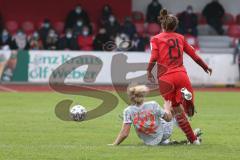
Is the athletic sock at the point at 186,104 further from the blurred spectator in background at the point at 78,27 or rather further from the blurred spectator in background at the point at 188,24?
the blurred spectator in background at the point at 188,24

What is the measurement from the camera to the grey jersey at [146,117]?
11.5m

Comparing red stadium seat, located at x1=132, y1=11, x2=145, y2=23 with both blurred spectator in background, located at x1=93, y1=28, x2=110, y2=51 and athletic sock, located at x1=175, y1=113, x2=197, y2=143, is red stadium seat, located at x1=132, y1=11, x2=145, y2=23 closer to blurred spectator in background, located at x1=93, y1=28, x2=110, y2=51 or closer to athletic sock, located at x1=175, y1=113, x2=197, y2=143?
blurred spectator in background, located at x1=93, y1=28, x2=110, y2=51

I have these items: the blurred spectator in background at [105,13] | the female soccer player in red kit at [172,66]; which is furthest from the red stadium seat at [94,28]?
the female soccer player in red kit at [172,66]

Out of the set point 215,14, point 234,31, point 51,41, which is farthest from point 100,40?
point 234,31

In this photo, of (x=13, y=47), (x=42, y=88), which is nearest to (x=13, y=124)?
(x=42, y=88)

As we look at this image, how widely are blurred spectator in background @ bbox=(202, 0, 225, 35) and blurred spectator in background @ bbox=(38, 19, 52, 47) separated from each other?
6.85 meters

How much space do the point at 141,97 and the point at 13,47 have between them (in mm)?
19243

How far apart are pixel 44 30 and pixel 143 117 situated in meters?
20.2

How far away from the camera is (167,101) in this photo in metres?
11.9

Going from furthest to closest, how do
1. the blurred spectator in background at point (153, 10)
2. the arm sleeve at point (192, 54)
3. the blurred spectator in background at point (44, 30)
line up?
1. the blurred spectator in background at point (153, 10)
2. the blurred spectator in background at point (44, 30)
3. the arm sleeve at point (192, 54)

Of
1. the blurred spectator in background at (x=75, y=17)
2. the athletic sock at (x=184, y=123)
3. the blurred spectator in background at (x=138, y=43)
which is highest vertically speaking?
the blurred spectator in background at (x=75, y=17)

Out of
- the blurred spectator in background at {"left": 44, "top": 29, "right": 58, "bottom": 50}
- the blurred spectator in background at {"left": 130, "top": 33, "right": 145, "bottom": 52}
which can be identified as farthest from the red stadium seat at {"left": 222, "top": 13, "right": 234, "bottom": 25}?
the blurred spectator in background at {"left": 44, "top": 29, "right": 58, "bottom": 50}

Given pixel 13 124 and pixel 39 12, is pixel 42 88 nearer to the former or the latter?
pixel 39 12

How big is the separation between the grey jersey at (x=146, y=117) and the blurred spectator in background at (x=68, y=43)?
60.9 feet
